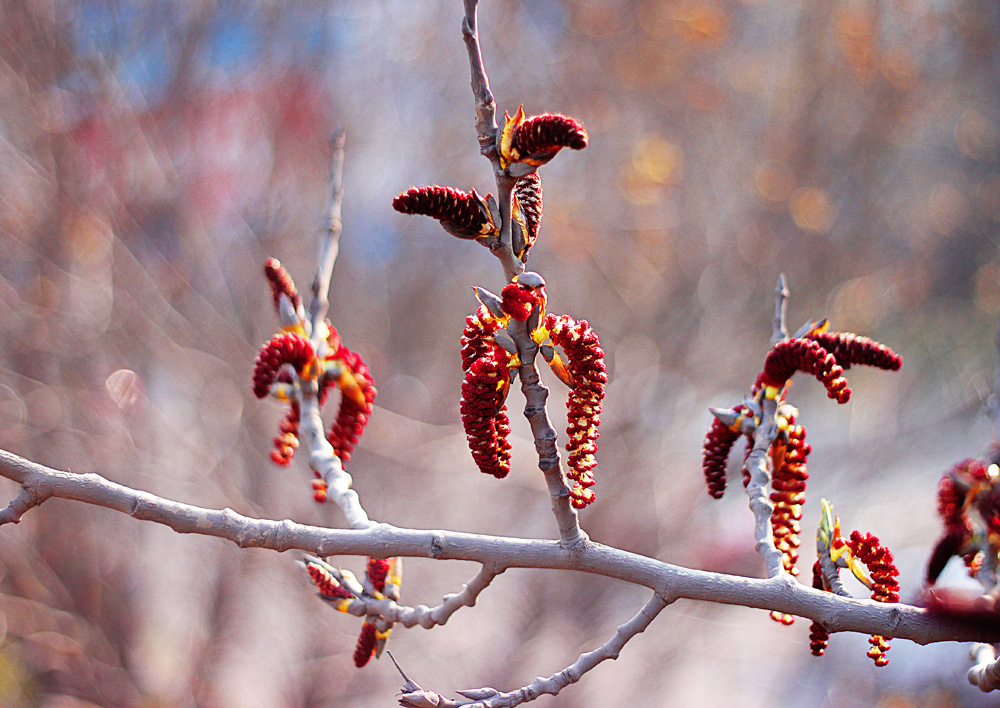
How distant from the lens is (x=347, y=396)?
1.86ft

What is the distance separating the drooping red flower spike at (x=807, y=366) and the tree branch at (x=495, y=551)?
0.38 feet

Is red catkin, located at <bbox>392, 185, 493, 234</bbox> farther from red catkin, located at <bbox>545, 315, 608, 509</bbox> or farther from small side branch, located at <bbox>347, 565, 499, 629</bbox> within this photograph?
small side branch, located at <bbox>347, 565, 499, 629</bbox>

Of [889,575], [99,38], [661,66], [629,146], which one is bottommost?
[889,575]

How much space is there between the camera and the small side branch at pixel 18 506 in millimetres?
379

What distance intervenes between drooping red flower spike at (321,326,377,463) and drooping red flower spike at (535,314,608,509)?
23 centimetres

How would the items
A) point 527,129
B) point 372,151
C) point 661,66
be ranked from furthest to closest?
point 661,66 → point 372,151 → point 527,129

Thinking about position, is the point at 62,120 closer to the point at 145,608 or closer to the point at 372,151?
the point at 372,151

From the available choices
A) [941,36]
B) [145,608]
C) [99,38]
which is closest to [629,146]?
[941,36]

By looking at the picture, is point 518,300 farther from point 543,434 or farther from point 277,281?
point 277,281

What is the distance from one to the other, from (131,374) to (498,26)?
1380 mm

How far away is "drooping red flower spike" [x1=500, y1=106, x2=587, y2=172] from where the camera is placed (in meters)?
0.32

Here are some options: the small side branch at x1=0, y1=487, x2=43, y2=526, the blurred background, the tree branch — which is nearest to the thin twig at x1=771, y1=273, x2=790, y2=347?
the tree branch

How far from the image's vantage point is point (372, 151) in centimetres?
195

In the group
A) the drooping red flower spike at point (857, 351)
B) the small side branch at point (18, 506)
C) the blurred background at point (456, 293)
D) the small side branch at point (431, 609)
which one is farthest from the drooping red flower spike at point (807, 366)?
the blurred background at point (456, 293)
